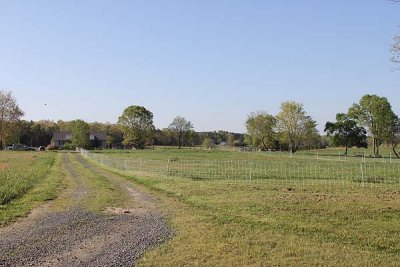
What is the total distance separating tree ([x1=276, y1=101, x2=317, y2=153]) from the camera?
101500 mm

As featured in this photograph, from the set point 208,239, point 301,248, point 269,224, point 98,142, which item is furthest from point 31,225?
point 98,142

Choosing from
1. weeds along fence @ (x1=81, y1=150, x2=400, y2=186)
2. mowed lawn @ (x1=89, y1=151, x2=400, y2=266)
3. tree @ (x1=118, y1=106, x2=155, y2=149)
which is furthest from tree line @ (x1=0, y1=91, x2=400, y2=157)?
mowed lawn @ (x1=89, y1=151, x2=400, y2=266)

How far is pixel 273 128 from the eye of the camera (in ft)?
374

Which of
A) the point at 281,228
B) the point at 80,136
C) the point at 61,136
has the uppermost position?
the point at 61,136

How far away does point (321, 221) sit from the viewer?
11.2 meters

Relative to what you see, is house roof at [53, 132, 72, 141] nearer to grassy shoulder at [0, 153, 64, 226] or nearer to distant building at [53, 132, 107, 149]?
distant building at [53, 132, 107, 149]

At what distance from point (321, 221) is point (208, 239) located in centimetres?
357

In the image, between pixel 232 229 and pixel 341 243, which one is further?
pixel 232 229

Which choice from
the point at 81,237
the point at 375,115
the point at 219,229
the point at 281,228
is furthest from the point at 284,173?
the point at 375,115

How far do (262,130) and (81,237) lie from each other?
362ft

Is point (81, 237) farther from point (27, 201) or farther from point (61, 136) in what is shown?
point (61, 136)

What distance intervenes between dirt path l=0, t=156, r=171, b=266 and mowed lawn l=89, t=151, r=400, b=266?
1.94ft

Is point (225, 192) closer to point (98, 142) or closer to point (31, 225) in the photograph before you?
point (31, 225)

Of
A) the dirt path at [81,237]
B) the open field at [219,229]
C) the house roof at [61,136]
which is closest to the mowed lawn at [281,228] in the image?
the open field at [219,229]
